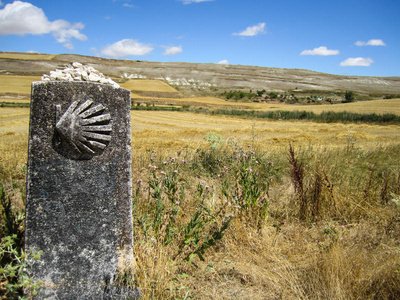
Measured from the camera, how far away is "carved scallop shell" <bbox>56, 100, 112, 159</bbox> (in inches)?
80.7

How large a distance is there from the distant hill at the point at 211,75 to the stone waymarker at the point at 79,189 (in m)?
72.6

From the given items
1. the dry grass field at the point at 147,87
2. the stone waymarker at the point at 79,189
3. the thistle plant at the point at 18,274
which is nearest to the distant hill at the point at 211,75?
the dry grass field at the point at 147,87

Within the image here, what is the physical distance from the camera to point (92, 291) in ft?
7.17

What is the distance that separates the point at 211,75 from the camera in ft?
328

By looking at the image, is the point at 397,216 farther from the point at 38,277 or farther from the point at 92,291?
the point at 38,277

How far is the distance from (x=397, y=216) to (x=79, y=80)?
332 centimetres

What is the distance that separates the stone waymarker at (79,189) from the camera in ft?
6.70

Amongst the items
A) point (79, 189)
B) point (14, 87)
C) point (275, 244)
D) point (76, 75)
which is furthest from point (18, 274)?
point (14, 87)

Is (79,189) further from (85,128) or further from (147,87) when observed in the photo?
(147,87)

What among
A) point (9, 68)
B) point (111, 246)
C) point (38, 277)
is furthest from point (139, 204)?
point (9, 68)

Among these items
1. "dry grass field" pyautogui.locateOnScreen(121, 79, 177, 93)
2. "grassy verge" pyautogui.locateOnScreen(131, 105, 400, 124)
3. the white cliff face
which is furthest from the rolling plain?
"dry grass field" pyautogui.locateOnScreen(121, 79, 177, 93)

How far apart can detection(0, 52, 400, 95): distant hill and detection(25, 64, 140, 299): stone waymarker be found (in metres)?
72.6

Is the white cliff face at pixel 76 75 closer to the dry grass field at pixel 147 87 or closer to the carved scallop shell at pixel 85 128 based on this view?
the carved scallop shell at pixel 85 128

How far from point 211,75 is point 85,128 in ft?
333
